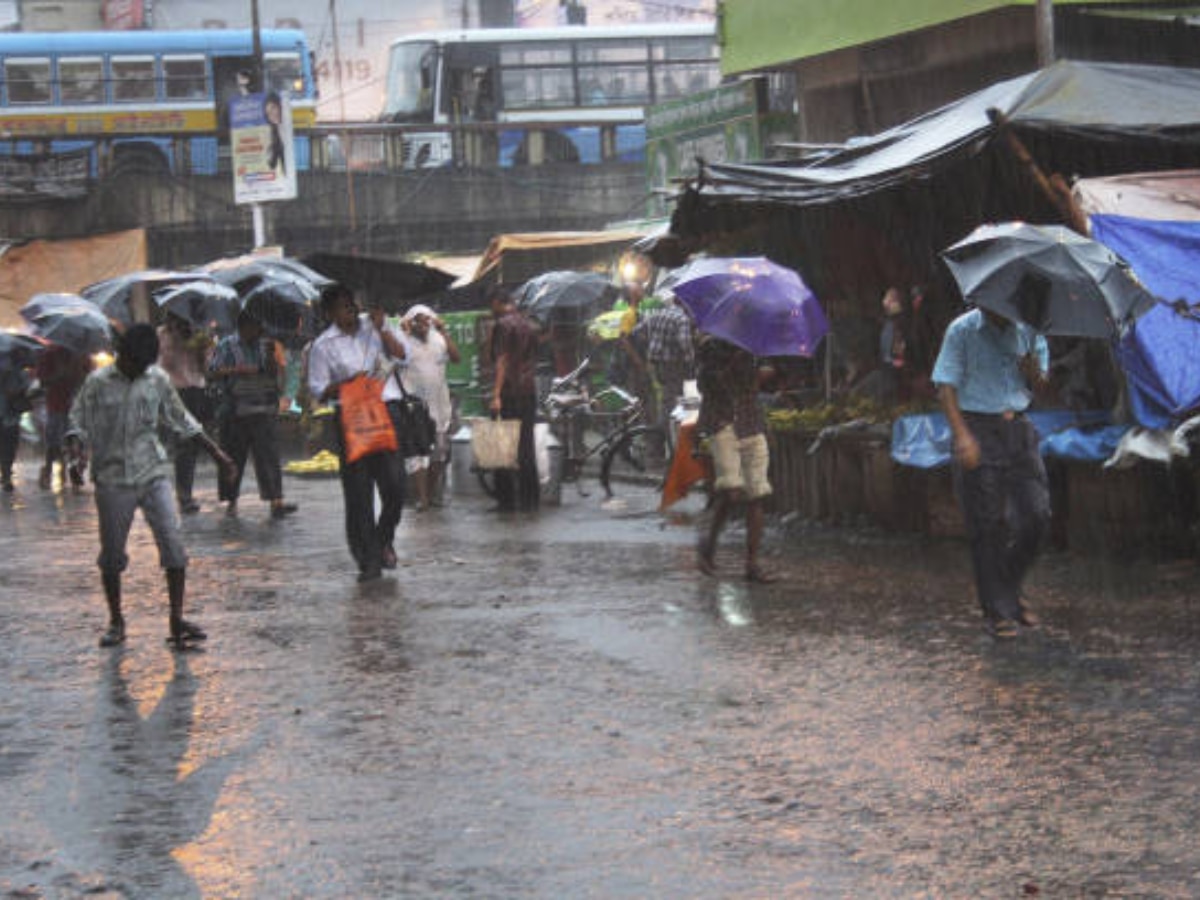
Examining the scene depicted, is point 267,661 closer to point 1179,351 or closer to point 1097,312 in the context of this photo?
point 1097,312

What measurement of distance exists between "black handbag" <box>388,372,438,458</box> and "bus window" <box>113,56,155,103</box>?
25.7 meters

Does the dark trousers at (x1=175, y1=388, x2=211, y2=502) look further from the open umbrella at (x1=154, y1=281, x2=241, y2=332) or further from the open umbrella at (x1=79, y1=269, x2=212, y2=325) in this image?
the open umbrella at (x1=79, y1=269, x2=212, y2=325)

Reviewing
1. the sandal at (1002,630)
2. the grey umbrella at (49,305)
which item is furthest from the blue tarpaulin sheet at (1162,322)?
the grey umbrella at (49,305)

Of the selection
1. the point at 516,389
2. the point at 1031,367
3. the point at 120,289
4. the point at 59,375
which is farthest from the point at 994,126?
the point at 120,289

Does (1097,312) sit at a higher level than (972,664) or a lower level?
higher

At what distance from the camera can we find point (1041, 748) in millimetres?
6875

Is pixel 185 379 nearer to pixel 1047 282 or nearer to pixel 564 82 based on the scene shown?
pixel 1047 282

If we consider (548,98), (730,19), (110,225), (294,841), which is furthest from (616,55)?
(294,841)

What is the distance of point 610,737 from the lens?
7285 millimetres

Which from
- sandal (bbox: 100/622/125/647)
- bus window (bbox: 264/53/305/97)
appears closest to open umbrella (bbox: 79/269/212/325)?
sandal (bbox: 100/622/125/647)

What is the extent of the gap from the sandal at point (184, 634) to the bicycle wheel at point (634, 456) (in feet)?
27.5

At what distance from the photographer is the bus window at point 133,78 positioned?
128 ft

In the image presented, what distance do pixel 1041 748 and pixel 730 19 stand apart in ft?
60.5

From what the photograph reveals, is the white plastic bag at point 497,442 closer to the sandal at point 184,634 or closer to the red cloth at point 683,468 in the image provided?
the red cloth at point 683,468
